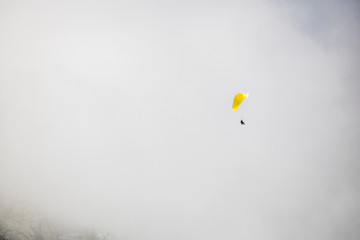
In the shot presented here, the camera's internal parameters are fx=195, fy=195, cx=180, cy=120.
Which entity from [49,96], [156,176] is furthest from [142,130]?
[49,96]

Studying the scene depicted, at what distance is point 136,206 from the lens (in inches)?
3888

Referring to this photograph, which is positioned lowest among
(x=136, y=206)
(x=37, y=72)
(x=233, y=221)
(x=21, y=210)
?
(x=21, y=210)

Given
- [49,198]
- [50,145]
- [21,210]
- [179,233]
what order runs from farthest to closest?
[179,233] < [50,145] < [49,198] < [21,210]

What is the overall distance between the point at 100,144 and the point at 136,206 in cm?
4775

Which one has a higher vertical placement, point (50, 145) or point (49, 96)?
point (49, 96)

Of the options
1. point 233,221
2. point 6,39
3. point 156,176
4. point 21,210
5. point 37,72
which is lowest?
point 21,210

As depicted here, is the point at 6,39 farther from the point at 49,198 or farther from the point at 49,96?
the point at 49,198

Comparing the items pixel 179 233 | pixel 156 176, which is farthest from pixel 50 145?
pixel 179 233

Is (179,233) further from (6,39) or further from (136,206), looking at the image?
(6,39)

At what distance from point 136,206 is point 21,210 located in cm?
5516

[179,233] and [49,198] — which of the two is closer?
[49,198]

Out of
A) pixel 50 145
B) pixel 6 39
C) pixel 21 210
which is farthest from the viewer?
pixel 6 39

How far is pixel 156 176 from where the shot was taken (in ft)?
451

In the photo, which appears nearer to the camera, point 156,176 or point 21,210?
point 21,210
